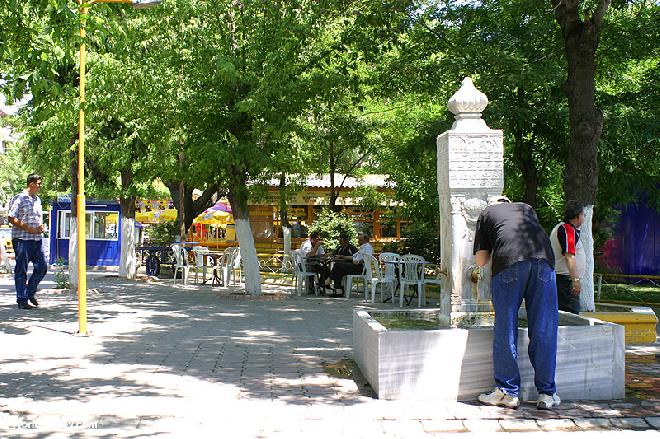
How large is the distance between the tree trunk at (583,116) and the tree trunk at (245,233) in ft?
25.1

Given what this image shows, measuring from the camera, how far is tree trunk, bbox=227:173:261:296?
55.8 feet

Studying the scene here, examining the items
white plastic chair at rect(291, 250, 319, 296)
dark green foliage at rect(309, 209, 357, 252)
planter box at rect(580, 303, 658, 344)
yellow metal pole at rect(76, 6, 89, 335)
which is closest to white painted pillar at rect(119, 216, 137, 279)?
dark green foliage at rect(309, 209, 357, 252)

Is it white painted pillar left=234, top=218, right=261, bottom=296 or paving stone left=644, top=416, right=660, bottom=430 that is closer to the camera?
paving stone left=644, top=416, right=660, bottom=430

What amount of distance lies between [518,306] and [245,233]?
11168 mm

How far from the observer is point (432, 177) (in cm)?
1950

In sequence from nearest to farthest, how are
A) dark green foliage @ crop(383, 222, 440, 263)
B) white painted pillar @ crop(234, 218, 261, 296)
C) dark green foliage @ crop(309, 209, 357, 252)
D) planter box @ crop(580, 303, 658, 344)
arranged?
planter box @ crop(580, 303, 658, 344)
white painted pillar @ crop(234, 218, 261, 296)
dark green foliage @ crop(383, 222, 440, 263)
dark green foliage @ crop(309, 209, 357, 252)

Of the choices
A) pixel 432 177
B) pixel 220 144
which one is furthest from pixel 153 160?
pixel 432 177

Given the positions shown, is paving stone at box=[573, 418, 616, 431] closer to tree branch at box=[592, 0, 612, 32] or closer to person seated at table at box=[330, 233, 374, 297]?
tree branch at box=[592, 0, 612, 32]

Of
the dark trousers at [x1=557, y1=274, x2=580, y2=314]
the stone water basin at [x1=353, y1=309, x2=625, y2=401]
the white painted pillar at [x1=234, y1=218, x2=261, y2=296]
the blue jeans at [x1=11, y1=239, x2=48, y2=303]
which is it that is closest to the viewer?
the stone water basin at [x1=353, y1=309, x2=625, y2=401]

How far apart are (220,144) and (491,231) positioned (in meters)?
10.2

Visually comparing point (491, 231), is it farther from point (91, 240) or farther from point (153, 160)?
point (91, 240)

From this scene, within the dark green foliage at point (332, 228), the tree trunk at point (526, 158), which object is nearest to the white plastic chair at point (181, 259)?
the dark green foliage at point (332, 228)

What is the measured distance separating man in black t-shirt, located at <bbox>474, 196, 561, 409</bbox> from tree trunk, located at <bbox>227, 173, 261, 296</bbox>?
10.9 metres

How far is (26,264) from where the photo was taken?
13.2 meters
